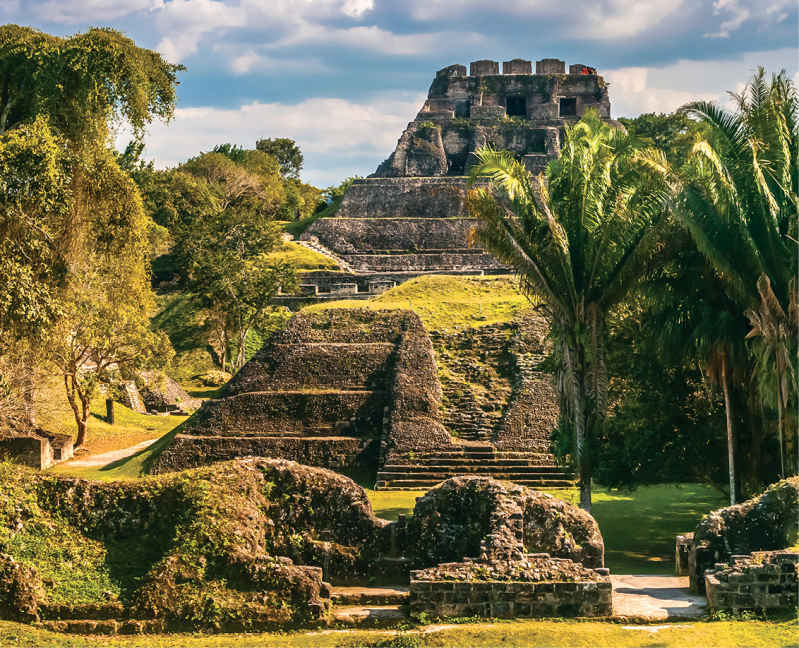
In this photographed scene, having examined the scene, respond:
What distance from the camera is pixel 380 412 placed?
23438mm

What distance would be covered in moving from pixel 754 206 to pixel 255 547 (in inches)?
372

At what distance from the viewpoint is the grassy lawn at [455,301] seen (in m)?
26.8

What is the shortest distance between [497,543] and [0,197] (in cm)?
1536

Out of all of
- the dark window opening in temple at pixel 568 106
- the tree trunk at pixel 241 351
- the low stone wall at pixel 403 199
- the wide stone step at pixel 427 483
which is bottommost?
the wide stone step at pixel 427 483

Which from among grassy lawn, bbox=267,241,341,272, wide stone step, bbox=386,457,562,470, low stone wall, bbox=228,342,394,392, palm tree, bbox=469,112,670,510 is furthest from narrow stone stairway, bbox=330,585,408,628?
grassy lawn, bbox=267,241,341,272

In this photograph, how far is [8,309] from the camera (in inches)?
791

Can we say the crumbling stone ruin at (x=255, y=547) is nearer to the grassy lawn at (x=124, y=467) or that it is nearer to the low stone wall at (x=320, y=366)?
the grassy lawn at (x=124, y=467)

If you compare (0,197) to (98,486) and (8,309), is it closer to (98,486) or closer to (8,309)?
(8,309)

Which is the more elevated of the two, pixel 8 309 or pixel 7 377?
pixel 8 309

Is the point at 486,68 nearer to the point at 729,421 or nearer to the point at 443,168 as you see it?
the point at 443,168

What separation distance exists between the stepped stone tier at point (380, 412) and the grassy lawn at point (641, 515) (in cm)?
137

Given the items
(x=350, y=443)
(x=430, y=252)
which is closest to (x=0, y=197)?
(x=350, y=443)

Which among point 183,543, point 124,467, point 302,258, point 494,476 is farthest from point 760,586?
point 302,258

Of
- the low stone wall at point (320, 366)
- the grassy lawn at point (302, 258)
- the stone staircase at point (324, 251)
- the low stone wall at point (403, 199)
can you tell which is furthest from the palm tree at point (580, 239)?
the low stone wall at point (403, 199)
